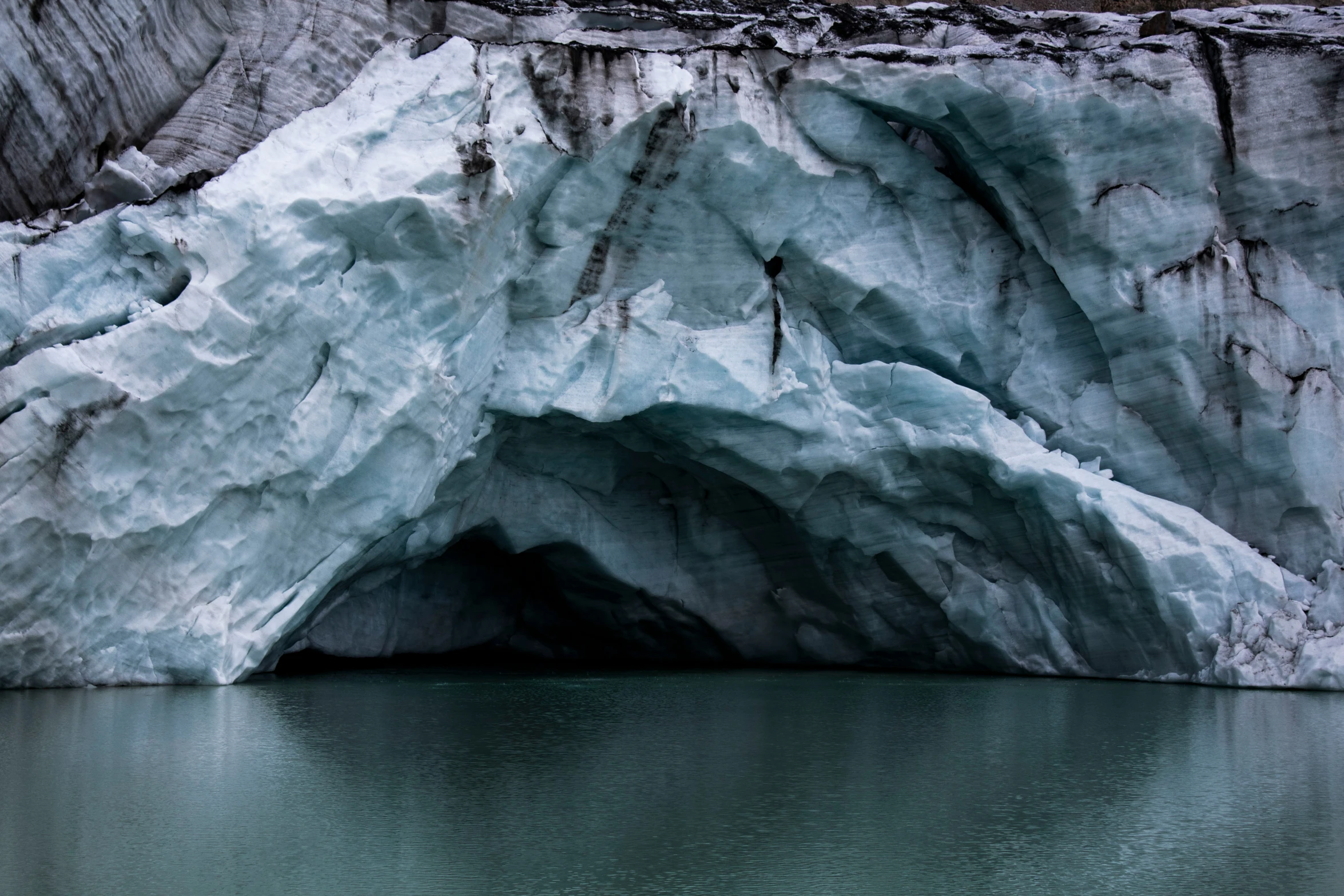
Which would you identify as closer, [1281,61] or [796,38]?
[1281,61]

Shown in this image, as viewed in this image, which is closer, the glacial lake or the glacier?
the glacial lake

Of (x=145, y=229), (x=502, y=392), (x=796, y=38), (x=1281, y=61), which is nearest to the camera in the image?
(x=145, y=229)

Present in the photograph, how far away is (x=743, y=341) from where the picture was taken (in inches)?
412

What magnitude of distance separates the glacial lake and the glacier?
171 centimetres

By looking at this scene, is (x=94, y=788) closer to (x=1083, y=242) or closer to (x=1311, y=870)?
(x=1311, y=870)

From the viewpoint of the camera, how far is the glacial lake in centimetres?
379

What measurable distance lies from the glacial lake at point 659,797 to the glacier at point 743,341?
1709mm

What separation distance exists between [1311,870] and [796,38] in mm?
8952

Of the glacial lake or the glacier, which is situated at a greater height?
the glacier

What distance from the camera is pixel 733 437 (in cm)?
1060

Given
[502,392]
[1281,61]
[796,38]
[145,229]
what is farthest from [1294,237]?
[145,229]

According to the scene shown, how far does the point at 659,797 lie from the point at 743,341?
6034 millimetres

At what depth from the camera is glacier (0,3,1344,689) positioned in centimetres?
863

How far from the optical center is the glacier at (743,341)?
340 inches
